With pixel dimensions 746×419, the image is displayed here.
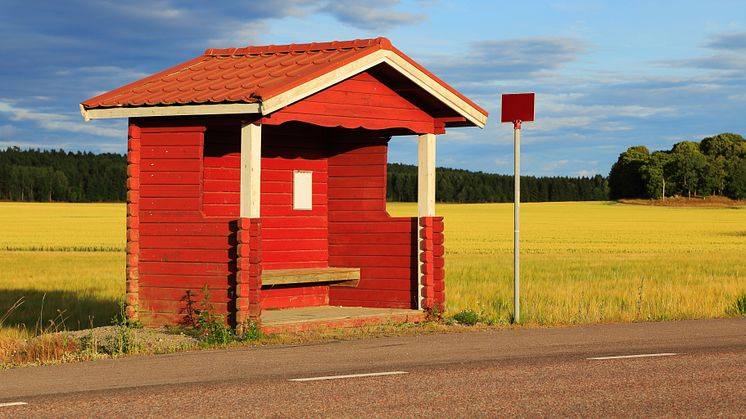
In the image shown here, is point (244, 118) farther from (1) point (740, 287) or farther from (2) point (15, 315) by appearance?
(1) point (740, 287)

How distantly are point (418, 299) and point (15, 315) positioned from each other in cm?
699

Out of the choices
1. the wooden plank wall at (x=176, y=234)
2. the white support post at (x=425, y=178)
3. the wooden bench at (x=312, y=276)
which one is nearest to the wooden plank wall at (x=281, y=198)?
the wooden bench at (x=312, y=276)

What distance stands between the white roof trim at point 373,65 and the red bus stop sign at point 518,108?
0.51 metres

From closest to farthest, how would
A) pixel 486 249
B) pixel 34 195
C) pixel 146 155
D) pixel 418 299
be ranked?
pixel 146 155 < pixel 418 299 < pixel 486 249 < pixel 34 195

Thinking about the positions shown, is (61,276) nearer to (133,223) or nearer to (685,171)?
(133,223)

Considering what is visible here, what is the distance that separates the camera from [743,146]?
13862 cm

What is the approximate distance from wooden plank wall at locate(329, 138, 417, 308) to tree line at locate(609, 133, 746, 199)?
11538cm

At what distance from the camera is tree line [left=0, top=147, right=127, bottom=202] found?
13375cm

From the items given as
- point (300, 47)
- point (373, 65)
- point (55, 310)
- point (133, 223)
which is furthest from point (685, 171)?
point (133, 223)

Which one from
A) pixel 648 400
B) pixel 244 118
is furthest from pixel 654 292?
pixel 648 400

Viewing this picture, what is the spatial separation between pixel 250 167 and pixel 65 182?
130 metres

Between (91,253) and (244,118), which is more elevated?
(244,118)

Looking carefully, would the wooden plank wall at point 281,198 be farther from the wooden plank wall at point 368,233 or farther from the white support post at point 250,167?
the white support post at point 250,167

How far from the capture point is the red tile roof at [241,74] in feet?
43.2
